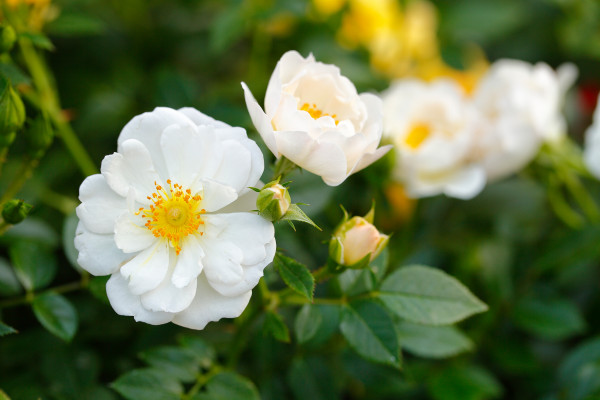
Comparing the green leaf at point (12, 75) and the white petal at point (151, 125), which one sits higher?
the green leaf at point (12, 75)

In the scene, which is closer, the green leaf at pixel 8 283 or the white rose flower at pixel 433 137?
the green leaf at pixel 8 283

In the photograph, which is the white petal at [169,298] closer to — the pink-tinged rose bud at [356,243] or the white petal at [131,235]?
the white petal at [131,235]

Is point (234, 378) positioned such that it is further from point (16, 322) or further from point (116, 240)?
→ point (16, 322)

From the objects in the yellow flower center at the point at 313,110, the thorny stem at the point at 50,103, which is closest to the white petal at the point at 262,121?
the yellow flower center at the point at 313,110

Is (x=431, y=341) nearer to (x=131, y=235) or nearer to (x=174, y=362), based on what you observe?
(x=174, y=362)

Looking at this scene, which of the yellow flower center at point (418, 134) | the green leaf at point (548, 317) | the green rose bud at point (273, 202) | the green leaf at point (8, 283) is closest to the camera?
the green rose bud at point (273, 202)

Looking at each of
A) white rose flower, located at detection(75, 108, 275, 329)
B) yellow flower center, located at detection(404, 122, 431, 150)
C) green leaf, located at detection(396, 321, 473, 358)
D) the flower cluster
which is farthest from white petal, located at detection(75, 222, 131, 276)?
yellow flower center, located at detection(404, 122, 431, 150)
